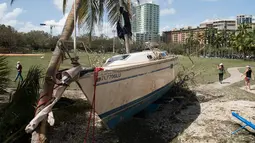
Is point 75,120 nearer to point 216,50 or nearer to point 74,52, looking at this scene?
point 74,52

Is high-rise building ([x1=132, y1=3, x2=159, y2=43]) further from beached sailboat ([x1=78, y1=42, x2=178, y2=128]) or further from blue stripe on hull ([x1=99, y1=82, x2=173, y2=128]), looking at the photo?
blue stripe on hull ([x1=99, y1=82, x2=173, y2=128])

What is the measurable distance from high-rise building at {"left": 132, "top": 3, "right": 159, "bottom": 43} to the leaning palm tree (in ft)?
6.84

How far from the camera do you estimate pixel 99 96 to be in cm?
641

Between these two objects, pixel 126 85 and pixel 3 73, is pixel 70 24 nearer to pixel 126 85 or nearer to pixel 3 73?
pixel 3 73

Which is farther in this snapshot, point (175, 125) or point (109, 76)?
point (175, 125)

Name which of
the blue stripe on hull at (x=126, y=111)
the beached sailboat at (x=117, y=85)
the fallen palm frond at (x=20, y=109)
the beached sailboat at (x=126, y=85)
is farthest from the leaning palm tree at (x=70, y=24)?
the blue stripe on hull at (x=126, y=111)

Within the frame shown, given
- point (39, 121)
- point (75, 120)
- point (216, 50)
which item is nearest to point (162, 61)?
point (75, 120)

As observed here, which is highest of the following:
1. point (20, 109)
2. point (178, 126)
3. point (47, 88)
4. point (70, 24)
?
point (70, 24)

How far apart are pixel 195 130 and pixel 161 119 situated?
5.22 feet

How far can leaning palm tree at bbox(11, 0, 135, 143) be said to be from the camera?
5.60 metres

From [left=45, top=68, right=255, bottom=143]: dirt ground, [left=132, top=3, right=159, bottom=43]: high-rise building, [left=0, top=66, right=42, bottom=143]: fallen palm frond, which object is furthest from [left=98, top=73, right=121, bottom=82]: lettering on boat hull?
[left=132, top=3, right=159, bottom=43]: high-rise building

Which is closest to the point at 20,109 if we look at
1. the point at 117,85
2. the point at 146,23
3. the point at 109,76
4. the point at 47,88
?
the point at 47,88

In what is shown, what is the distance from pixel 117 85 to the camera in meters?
7.00

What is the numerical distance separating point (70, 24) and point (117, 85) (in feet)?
6.30
